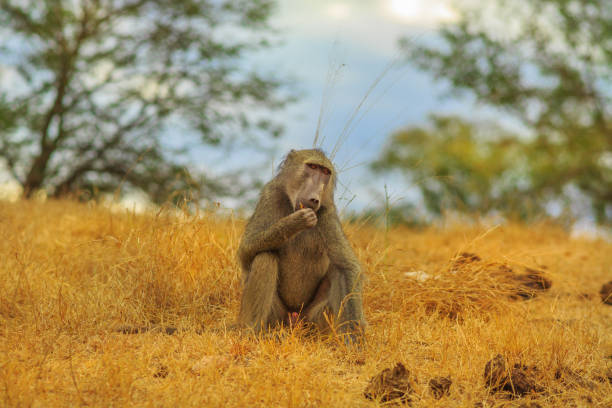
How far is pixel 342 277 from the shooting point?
410 centimetres

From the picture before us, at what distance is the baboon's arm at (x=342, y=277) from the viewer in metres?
4.00

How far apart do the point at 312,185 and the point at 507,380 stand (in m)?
1.67

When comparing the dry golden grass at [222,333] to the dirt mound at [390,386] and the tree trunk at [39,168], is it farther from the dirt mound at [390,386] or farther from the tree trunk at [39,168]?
the tree trunk at [39,168]

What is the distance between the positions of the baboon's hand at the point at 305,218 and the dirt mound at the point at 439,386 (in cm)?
118

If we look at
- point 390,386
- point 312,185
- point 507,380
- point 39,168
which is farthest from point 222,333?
point 39,168

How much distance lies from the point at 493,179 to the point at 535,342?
23.6 metres

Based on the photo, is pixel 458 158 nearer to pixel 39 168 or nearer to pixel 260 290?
pixel 39 168

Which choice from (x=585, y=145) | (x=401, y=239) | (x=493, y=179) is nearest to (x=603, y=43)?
(x=585, y=145)

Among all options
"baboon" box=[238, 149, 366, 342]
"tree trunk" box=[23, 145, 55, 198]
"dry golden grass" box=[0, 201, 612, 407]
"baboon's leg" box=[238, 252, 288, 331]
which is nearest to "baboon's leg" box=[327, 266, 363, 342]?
"baboon" box=[238, 149, 366, 342]

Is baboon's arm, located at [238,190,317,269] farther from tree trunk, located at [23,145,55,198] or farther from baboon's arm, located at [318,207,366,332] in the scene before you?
tree trunk, located at [23,145,55,198]

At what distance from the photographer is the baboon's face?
153 inches

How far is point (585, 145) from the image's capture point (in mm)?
16453

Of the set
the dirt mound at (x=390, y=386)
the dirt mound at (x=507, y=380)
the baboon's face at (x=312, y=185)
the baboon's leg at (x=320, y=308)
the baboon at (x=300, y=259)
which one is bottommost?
the dirt mound at (x=507, y=380)

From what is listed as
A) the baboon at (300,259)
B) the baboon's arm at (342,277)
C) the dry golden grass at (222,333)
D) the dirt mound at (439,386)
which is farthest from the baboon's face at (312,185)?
the dirt mound at (439,386)
